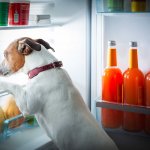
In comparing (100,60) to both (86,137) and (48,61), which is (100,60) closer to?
(48,61)

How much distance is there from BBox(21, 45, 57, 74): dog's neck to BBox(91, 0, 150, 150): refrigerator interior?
14.6 inches

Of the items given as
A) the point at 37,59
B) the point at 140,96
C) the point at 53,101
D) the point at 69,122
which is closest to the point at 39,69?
the point at 37,59

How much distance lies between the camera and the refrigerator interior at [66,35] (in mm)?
1816

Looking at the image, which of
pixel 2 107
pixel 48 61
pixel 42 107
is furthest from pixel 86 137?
pixel 2 107

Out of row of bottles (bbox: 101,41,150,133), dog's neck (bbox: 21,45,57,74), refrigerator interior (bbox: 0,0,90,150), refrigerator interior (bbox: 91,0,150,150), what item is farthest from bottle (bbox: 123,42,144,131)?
dog's neck (bbox: 21,45,57,74)

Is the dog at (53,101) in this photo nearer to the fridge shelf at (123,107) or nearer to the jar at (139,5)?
the fridge shelf at (123,107)

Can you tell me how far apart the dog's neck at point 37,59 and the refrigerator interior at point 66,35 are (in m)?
0.29

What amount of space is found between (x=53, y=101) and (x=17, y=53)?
263 millimetres

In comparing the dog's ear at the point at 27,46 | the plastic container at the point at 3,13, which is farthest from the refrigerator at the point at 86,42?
the dog's ear at the point at 27,46

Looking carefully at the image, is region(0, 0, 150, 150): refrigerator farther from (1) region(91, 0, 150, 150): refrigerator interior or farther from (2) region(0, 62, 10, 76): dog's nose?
(2) region(0, 62, 10, 76): dog's nose

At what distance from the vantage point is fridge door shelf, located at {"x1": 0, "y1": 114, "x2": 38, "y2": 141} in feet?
5.40

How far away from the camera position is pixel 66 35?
1882 mm

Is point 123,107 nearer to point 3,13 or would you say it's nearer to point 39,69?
point 39,69

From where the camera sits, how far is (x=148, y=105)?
166 centimetres
